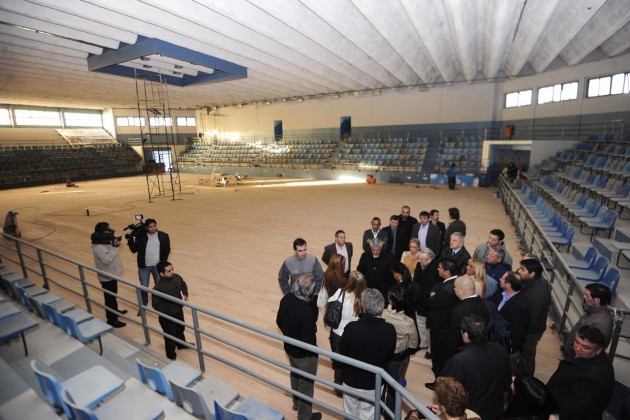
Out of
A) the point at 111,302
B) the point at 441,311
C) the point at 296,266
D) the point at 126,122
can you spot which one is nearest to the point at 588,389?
the point at 441,311

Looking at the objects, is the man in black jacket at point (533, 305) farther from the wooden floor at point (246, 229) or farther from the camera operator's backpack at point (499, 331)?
the wooden floor at point (246, 229)

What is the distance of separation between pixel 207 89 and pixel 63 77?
289 inches

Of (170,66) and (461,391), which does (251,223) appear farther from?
(461,391)

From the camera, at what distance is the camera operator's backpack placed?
2988 millimetres

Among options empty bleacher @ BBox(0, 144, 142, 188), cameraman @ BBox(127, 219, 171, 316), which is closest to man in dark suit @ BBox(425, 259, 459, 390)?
cameraman @ BBox(127, 219, 171, 316)

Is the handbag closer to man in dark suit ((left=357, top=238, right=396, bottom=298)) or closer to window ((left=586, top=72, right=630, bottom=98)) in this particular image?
man in dark suit ((left=357, top=238, right=396, bottom=298))

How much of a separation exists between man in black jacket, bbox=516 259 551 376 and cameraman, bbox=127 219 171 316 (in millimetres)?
4718

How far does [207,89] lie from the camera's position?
67.3 feet

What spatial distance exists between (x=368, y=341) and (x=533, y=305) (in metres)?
1.81

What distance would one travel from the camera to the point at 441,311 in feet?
10.7

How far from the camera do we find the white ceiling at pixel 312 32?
323 inches

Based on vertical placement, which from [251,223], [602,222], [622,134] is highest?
[622,134]

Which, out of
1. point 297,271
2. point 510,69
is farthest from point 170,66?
point 510,69

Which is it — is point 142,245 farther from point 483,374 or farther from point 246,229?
point 246,229
